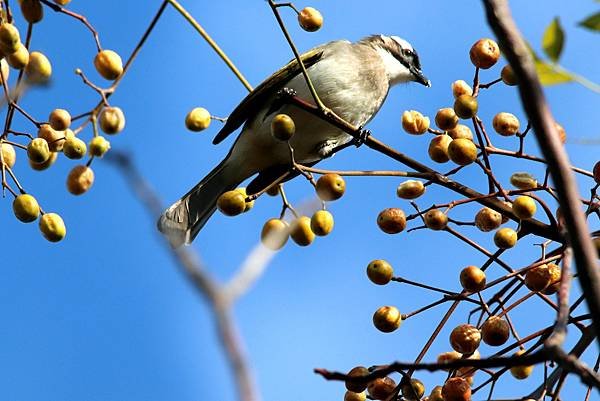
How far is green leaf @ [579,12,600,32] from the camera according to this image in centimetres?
144

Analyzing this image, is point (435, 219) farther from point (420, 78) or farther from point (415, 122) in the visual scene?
point (420, 78)

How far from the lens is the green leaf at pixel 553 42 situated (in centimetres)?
149

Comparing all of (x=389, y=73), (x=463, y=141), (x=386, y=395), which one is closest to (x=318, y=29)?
(x=463, y=141)

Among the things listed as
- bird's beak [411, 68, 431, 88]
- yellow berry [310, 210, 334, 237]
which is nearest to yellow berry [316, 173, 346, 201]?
yellow berry [310, 210, 334, 237]

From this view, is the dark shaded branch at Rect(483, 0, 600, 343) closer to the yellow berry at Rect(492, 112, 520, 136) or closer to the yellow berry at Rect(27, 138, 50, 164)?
the yellow berry at Rect(492, 112, 520, 136)

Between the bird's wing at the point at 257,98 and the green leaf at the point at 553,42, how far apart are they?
394cm

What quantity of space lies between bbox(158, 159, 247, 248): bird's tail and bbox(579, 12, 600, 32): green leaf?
3.91 m

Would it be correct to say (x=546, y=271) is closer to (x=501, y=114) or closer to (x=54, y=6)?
(x=501, y=114)

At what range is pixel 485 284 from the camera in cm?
307

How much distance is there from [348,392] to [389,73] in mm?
3661

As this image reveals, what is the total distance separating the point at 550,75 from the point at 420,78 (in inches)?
216

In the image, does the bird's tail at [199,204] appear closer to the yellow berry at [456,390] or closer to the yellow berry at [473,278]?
the yellow berry at [473,278]

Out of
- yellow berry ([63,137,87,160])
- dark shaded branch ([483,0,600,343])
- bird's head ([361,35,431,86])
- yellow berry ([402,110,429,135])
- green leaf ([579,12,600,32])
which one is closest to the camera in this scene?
dark shaded branch ([483,0,600,343])

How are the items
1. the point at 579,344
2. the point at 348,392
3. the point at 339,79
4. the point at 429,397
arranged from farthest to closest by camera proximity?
the point at 339,79 → the point at 348,392 → the point at 429,397 → the point at 579,344
